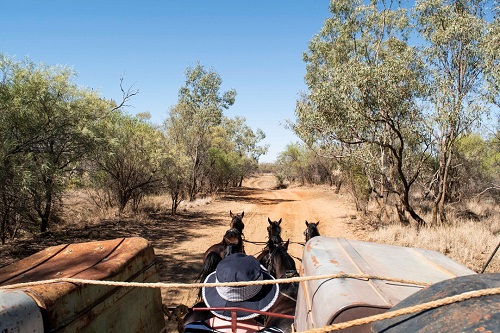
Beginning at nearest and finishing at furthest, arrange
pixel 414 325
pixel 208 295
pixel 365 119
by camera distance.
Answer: pixel 414 325, pixel 208 295, pixel 365 119

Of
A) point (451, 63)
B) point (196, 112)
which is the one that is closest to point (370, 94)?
point (451, 63)

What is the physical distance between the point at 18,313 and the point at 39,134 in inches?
374

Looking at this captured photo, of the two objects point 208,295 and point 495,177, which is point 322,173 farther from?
point 208,295

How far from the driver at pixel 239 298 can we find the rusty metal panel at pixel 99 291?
0.71 meters

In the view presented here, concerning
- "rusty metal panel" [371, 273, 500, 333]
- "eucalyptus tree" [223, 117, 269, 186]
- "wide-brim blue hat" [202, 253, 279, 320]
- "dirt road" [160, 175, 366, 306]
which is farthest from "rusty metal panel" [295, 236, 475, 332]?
"eucalyptus tree" [223, 117, 269, 186]

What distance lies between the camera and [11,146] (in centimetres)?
845

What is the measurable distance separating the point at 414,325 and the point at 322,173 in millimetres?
41709

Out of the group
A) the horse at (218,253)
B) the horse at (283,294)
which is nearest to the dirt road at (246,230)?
the horse at (218,253)

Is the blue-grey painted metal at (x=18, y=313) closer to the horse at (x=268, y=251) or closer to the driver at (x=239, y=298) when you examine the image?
the driver at (x=239, y=298)

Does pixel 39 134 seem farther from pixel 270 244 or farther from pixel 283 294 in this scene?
pixel 283 294

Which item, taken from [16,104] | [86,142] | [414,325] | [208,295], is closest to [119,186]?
[86,142]

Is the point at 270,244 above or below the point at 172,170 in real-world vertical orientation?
below

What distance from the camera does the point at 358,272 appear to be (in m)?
2.45

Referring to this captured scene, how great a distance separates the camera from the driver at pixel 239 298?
3814mm
